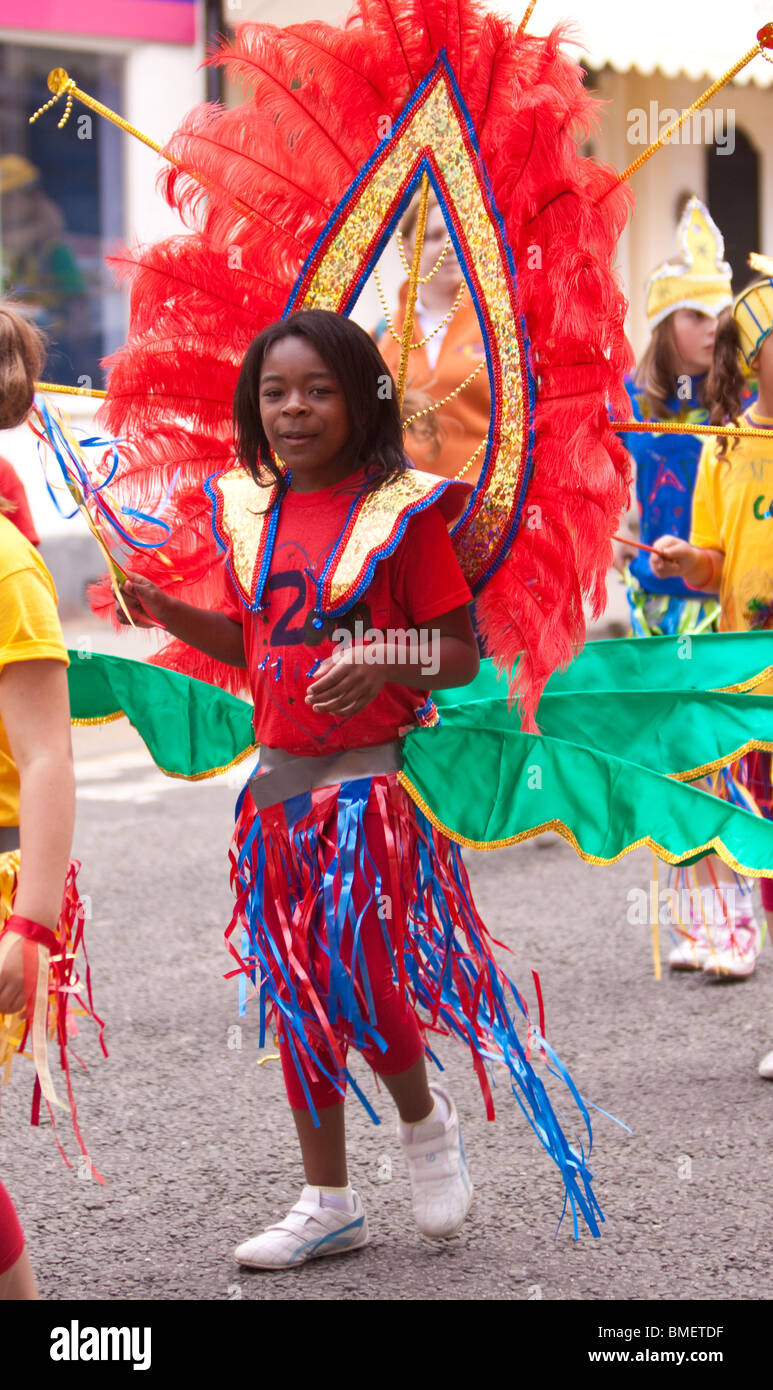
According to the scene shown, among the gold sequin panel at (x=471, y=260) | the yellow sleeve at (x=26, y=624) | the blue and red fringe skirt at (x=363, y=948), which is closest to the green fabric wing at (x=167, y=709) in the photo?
the blue and red fringe skirt at (x=363, y=948)

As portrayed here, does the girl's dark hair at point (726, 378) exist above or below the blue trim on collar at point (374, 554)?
above

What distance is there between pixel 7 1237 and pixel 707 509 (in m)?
2.44

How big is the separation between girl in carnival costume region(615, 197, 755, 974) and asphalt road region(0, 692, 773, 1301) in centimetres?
30

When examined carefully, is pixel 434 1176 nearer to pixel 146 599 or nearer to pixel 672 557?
pixel 146 599

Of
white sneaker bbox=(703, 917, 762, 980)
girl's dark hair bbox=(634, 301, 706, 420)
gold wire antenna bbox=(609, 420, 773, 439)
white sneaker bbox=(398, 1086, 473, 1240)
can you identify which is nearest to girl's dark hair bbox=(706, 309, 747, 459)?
girl's dark hair bbox=(634, 301, 706, 420)

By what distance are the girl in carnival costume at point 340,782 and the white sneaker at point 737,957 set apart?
5.46 ft

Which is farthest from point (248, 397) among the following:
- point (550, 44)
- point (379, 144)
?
point (550, 44)

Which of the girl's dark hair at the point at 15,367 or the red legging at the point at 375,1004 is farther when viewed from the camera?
the red legging at the point at 375,1004

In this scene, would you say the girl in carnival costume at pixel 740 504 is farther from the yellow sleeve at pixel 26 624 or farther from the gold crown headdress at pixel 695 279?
the yellow sleeve at pixel 26 624

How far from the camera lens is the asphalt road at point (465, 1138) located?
263cm

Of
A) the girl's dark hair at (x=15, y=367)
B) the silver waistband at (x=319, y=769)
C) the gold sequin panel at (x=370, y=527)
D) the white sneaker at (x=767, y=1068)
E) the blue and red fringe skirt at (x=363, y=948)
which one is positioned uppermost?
the girl's dark hair at (x=15, y=367)

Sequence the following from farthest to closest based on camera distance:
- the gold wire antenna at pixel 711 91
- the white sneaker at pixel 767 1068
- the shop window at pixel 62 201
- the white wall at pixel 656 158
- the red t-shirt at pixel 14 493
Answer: the white wall at pixel 656 158 < the shop window at pixel 62 201 < the white sneaker at pixel 767 1068 < the red t-shirt at pixel 14 493 < the gold wire antenna at pixel 711 91

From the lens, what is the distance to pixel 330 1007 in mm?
2549
